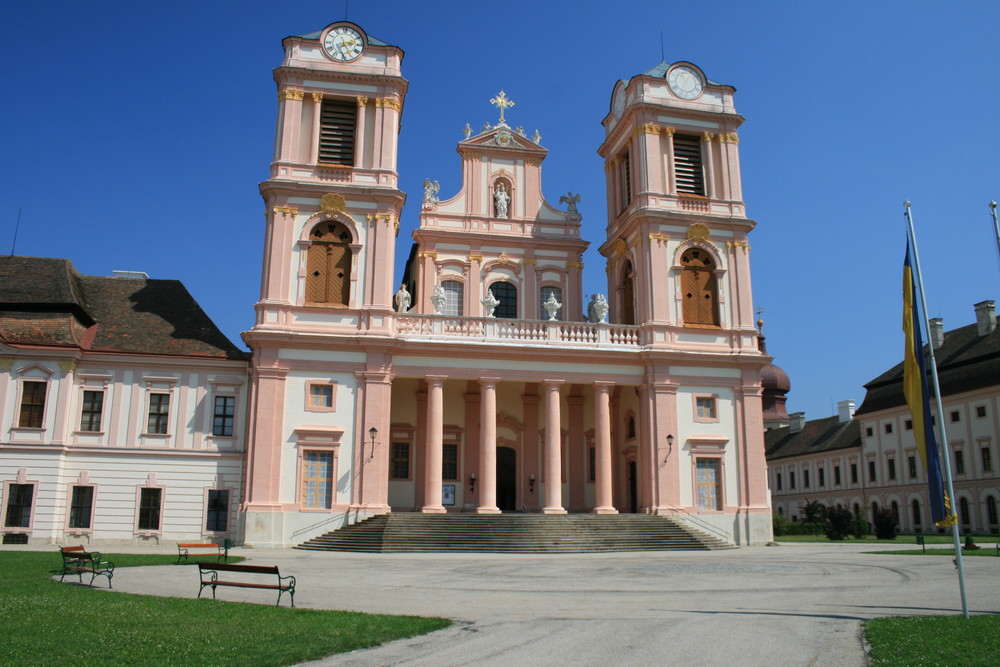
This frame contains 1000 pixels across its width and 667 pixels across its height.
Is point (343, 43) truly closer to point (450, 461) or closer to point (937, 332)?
point (450, 461)

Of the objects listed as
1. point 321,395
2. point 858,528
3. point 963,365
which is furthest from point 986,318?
point 321,395

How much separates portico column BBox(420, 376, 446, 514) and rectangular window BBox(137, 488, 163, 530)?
972cm

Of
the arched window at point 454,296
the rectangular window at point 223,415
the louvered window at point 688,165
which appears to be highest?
the louvered window at point 688,165

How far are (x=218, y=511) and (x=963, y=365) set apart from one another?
147 ft

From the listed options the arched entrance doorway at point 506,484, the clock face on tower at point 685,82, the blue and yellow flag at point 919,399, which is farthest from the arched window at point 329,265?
the blue and yellow flag at point 919,399

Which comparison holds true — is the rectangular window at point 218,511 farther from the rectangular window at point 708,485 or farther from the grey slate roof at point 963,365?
the grey slate roof at point 963,365

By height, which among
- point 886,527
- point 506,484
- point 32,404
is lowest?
point 886,527

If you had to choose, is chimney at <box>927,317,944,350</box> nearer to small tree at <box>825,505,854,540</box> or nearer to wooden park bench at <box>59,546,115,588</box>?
small tree at <box>825,505,854,540</box>

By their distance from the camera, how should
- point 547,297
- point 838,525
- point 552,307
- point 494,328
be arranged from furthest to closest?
point 838,525, point 547,297, point 552,307, point 494,328

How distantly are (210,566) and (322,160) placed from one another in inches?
890

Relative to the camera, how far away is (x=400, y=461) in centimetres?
3434

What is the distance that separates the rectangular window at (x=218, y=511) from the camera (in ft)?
100.0

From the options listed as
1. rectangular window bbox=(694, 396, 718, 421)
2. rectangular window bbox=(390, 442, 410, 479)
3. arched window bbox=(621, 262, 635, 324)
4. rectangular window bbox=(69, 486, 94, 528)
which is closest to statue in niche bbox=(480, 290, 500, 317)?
rectangular window bbox=(390, 442, 410, 479)

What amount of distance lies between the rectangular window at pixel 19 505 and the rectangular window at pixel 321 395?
1022 centimetres
